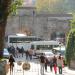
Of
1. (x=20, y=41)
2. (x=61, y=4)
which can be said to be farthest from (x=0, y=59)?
(x=61, y=4)

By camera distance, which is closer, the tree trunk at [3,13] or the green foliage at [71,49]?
the tree trunk at [3,13]

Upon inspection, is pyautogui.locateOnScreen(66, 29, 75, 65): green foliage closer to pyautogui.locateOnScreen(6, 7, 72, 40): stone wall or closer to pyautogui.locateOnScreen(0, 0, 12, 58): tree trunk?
pyautogui.locateOnScreen(0, 0, 12, 58): tree trunk

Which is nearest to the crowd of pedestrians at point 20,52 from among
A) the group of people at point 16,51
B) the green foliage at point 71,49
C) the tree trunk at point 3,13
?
the group of people at point 16,51

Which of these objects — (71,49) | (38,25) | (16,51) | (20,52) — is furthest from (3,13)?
(38,25)

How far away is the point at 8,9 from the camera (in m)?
15.1

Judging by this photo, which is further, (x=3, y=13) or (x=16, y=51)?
(x=16, y=51)

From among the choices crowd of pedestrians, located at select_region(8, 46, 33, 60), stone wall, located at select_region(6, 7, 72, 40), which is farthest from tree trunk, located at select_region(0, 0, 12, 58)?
stone wall, located at select_region(6, 7, 72, 40)

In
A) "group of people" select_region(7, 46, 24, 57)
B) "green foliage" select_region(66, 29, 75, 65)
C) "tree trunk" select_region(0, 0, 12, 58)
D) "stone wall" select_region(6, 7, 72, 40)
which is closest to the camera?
"tree trunk" select_region(0, 0, 12, 58)

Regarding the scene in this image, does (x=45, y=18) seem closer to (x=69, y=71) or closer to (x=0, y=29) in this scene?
(x=69, y=71)

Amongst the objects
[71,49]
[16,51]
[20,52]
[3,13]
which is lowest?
[20,52]

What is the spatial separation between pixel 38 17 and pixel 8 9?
53053 mm

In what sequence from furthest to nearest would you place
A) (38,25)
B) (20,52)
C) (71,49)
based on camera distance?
(38,25), (20,52), (71,49)

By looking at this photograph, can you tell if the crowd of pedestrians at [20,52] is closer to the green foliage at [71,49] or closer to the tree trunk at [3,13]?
the green foliage at [71,49]

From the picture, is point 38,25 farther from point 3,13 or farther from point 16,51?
point 3,13
